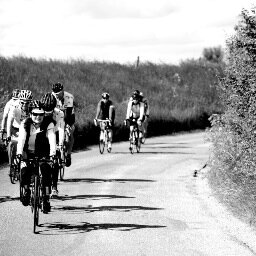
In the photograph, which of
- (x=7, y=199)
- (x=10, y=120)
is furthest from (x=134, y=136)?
(x=7, y=199)

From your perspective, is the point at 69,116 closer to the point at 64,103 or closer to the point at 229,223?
the point at 64,103

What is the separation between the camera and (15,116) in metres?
14.0

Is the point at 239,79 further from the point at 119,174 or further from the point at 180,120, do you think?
the point at 180,120

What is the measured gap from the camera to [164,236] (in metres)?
10.2

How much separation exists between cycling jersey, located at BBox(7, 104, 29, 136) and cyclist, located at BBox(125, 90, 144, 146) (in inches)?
379

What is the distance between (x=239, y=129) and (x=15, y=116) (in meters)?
4.38

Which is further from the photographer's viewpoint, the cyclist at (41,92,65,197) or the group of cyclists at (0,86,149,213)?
the cyclist at (41,92,65,197)

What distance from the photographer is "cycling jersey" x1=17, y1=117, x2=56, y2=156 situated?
10.6 m

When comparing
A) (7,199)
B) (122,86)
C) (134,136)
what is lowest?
(7,199)

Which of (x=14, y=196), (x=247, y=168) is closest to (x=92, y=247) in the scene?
(x=247, y=168)

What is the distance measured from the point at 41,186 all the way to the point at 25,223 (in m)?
0.83

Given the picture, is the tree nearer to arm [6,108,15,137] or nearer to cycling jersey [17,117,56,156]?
arm [6,108,15,137]

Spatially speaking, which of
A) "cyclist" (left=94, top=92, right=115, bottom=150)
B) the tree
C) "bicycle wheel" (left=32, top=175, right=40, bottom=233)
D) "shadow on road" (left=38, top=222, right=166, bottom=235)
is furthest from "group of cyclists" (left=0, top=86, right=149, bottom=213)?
the tree

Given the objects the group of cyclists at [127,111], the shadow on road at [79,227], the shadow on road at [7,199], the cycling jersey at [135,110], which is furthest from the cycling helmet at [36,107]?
the cycling jersey at [135,110]
